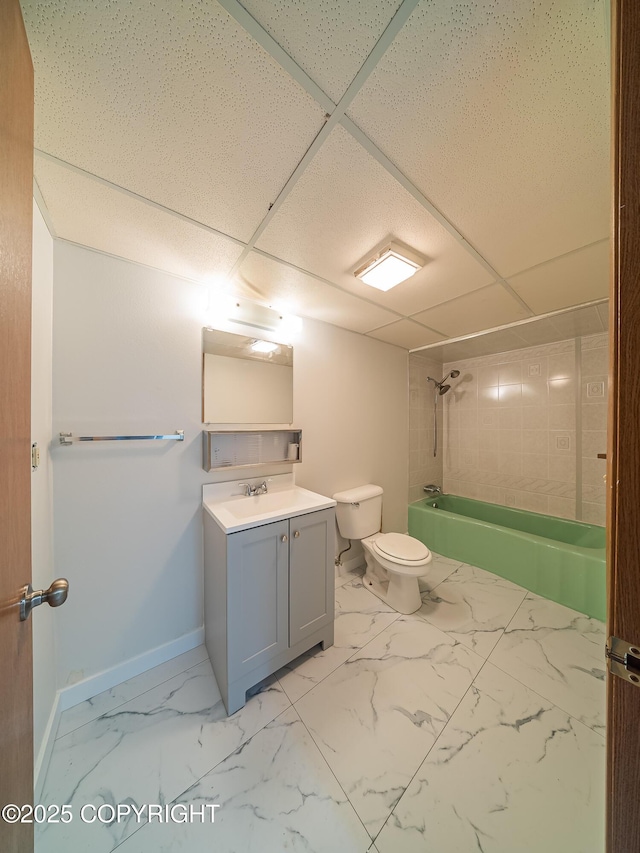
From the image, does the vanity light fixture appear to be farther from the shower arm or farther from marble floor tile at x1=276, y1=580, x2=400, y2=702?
the shower arm

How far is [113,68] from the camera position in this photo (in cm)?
61

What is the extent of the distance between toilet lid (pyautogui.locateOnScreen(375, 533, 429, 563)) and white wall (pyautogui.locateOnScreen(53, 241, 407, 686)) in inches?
49.2

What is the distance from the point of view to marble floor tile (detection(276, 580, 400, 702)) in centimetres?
133

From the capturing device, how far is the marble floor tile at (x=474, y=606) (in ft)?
5.25

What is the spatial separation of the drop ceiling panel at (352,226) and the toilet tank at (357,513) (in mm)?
1508

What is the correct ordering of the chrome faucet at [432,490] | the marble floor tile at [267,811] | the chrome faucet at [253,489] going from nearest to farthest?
the marble floor tile at [267,811], the chrome faucet at [253,489], the chrome faucet at [432,490]

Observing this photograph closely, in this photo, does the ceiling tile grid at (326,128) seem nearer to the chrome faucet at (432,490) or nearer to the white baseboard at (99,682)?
the white baseboard at (99,682)

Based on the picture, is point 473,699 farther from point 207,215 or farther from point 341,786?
point 207,215

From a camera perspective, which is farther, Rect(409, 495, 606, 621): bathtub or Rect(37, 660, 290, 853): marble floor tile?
Rect(409, 495, 606, 621): bathtub

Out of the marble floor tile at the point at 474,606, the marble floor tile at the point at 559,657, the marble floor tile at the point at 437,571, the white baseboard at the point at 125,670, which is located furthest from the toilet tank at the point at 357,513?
the white baseboard at the point at 125,670

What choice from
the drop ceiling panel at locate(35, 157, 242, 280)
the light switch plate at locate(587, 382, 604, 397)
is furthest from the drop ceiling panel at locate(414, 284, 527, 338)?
the drop ceiling panel at locate(35, 157, 242, 280)

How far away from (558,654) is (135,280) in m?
3.08

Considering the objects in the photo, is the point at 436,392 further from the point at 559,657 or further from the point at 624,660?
the point at 624,660

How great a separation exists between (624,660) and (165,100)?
1.54 meters
